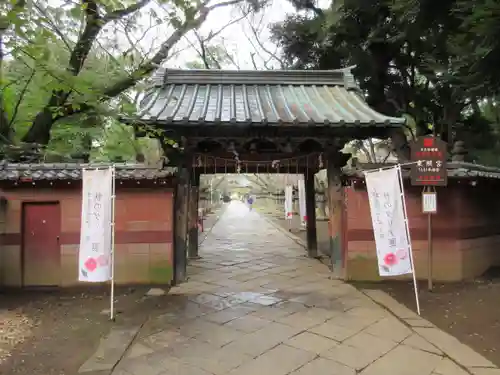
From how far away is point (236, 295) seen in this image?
6863 millimetres

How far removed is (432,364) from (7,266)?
7.61m

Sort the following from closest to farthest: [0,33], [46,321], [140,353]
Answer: [0,33]
[140,353]
[46,321]

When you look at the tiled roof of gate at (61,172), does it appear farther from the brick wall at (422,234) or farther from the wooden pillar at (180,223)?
the brick wall at (422,234)

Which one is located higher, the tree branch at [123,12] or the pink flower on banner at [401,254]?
the tree branch at [123,12]

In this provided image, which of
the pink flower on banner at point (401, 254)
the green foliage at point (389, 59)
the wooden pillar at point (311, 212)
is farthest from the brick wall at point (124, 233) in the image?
the green foliage at point (389, 59)

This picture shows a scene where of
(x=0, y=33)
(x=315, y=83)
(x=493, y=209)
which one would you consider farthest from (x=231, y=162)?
(x=493, y=209)

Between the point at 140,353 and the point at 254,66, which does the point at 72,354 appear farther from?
the point at 254,66

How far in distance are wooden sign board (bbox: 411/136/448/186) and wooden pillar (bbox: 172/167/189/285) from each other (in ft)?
15.2

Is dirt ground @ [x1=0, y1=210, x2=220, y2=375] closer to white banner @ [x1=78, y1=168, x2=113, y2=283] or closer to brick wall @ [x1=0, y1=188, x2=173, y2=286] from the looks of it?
brick wall @ [x1=0, y1=188, x2=173, y2=286]

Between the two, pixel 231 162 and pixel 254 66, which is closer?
pixel 231 162

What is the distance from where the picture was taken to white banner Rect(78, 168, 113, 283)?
5.75m

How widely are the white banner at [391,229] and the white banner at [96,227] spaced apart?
15.1 ft

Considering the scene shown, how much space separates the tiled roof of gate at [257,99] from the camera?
21.3ft

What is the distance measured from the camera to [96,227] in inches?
229
